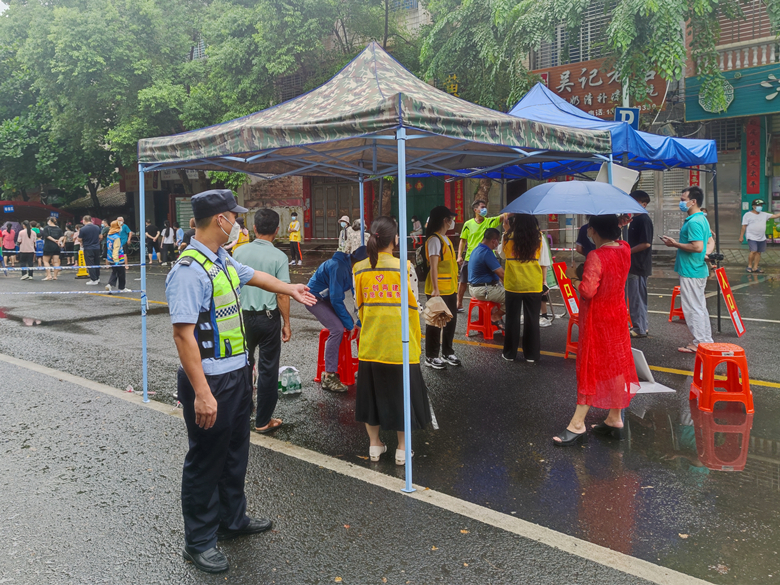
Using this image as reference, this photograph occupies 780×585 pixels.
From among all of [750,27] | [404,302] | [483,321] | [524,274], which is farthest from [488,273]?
[750,27]

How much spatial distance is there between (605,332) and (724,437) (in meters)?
→ 1.31

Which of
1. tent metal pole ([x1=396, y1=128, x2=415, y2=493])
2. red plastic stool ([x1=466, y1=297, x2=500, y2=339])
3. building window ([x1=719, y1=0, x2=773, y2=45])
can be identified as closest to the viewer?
tent metal pole ([x1=396, y1=128, x2=415, y2=493])

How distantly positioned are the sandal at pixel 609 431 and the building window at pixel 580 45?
14115mm

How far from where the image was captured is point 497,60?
1623 centimetres

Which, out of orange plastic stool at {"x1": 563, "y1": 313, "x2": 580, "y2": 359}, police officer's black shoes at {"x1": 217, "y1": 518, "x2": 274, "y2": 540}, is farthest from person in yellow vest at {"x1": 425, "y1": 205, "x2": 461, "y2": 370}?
police officer's black shoes at {"x1": 217, "y1": 518, "x2": 274, "y2": 540}

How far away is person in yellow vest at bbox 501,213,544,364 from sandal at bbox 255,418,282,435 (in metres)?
3.17

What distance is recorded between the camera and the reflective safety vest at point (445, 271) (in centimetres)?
695

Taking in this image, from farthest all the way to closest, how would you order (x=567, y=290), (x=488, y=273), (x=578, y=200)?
(x=488, y=273)
(x=567, y=290)
(x=578, y=200)

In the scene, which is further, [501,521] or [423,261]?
[423,261]

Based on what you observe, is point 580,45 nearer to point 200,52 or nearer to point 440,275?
point 440,275

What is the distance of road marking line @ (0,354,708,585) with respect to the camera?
3.20m

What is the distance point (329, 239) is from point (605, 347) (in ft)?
75.5

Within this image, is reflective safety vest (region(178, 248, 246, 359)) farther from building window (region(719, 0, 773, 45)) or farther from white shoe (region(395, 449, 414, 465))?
building window (region(719, 0, 773, 45))

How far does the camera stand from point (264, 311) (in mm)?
5188
